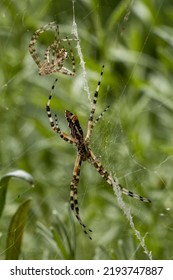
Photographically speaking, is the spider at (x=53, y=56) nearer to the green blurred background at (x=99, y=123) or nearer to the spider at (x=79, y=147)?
the green blurred background at (x=99, y=123)

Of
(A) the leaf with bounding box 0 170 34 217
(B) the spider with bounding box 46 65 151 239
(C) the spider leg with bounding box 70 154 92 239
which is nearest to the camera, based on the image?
(A) the leaf with bounding box 0 170 34 217

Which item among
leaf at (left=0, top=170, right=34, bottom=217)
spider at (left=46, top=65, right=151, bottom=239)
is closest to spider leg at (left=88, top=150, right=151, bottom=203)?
spider at (left=46, top=65, right=151, bottom=239)

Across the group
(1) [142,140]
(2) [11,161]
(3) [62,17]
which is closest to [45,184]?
(2) [11,161]

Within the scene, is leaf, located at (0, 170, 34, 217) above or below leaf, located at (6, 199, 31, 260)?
above

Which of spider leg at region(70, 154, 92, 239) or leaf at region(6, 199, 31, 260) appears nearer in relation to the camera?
leaf at region(6, 199, 31, 260)

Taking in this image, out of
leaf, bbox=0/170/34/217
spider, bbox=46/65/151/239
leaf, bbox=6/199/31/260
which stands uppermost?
spider, bbox=46/65/151/239

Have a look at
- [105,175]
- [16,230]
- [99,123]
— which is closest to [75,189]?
[105,175]

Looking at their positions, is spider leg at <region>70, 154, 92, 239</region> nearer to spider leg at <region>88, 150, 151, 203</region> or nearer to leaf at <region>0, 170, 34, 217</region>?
spider leg at <region>88, 150, 151, 203</region>

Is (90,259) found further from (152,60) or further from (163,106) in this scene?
(152,60)
